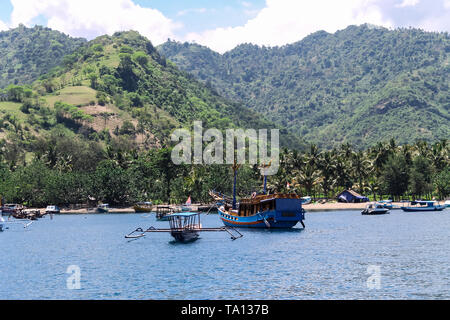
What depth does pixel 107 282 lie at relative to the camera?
4862 cm

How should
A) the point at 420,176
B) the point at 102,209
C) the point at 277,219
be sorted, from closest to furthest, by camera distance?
the point at 277,219, the point at 420,176, the point at 102,209

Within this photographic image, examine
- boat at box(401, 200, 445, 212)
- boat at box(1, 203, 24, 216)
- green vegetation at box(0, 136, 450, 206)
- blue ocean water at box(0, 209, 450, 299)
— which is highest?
green vegetation at box(0, 136, 450, 206)

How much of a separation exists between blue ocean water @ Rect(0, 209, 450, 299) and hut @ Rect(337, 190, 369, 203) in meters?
90.4

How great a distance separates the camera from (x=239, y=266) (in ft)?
182

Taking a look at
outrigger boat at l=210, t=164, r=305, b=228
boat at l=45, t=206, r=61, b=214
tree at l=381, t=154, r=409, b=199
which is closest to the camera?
outrigger boat at l=210, t=164, r=305, b=228

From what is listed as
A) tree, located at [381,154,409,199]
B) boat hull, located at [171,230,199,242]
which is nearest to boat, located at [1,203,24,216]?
boat hull, located at [171,230,199,242]

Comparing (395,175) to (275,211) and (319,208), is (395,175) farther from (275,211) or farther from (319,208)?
(275,211)

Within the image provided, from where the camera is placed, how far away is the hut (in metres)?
182

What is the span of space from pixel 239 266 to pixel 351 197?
135 m

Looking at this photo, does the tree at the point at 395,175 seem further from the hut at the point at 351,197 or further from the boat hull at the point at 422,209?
the boat hull at the point at 422,209

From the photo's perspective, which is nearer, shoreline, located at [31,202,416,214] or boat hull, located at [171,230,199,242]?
boat hull, located at [171,230,199,242]

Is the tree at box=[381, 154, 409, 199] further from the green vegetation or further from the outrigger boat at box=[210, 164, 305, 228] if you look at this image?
the outrigger boat at box=[210, 164, 305, 228]

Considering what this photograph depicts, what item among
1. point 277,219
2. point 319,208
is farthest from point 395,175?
point 277,219
